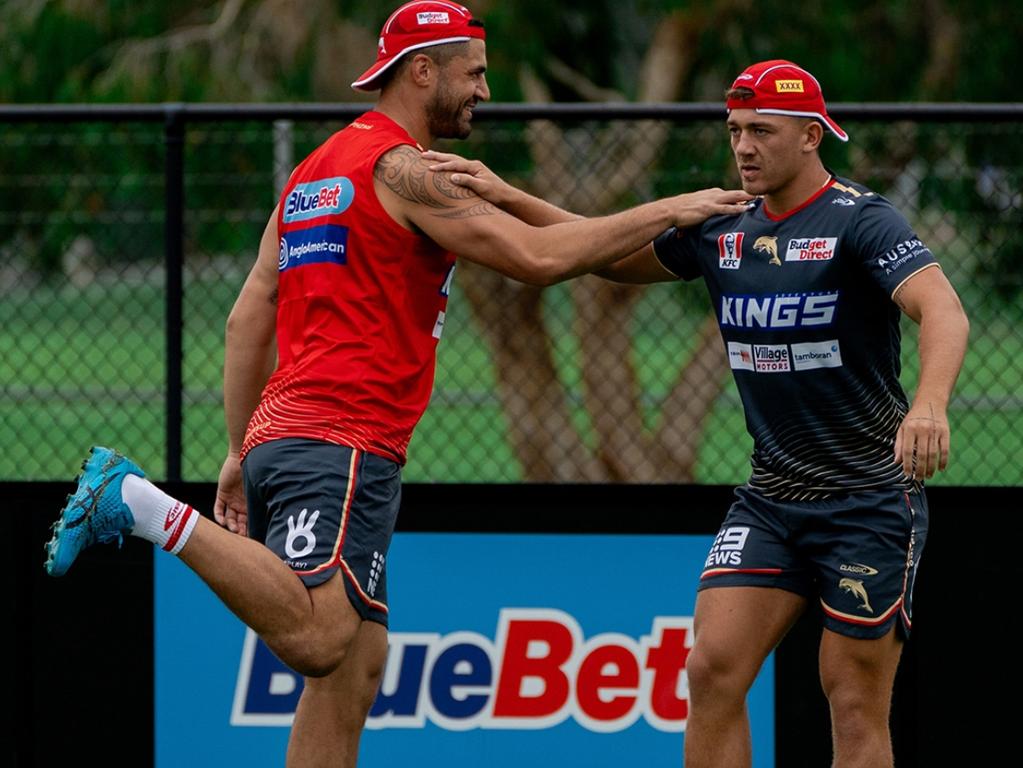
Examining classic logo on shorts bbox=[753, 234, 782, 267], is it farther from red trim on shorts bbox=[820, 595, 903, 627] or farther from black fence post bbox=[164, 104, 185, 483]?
black fence post bbox=[164, 104, 185, 483]

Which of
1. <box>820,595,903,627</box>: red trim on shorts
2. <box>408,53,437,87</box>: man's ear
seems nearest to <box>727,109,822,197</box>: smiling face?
<box>408,53,437,87</box>: man's ear

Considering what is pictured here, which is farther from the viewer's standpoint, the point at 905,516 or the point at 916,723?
the point at 916,723

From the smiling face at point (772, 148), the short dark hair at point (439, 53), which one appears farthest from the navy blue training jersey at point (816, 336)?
the short dark hair at point (439, 53)

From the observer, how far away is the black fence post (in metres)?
6.21

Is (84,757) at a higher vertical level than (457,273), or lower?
lower


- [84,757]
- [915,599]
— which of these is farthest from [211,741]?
[915,599]

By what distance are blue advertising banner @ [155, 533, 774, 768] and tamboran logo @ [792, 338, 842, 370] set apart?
128 cm

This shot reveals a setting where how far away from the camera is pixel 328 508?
4.75 meters

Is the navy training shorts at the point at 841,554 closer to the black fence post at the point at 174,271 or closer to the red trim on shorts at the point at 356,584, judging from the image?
the red trim on shorts at the point at 356,584

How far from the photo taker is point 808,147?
4969 mm

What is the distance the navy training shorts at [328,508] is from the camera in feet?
15.5

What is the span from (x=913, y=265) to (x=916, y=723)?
2088mm

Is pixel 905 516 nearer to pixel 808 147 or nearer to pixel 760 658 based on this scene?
pixel 760 658

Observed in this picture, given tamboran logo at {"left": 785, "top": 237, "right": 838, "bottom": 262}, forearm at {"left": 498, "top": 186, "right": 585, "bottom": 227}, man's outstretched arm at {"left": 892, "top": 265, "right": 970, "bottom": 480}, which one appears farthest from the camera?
forearm at {"left": 498, "top": 186, "right": 585, "bottom": 227}
